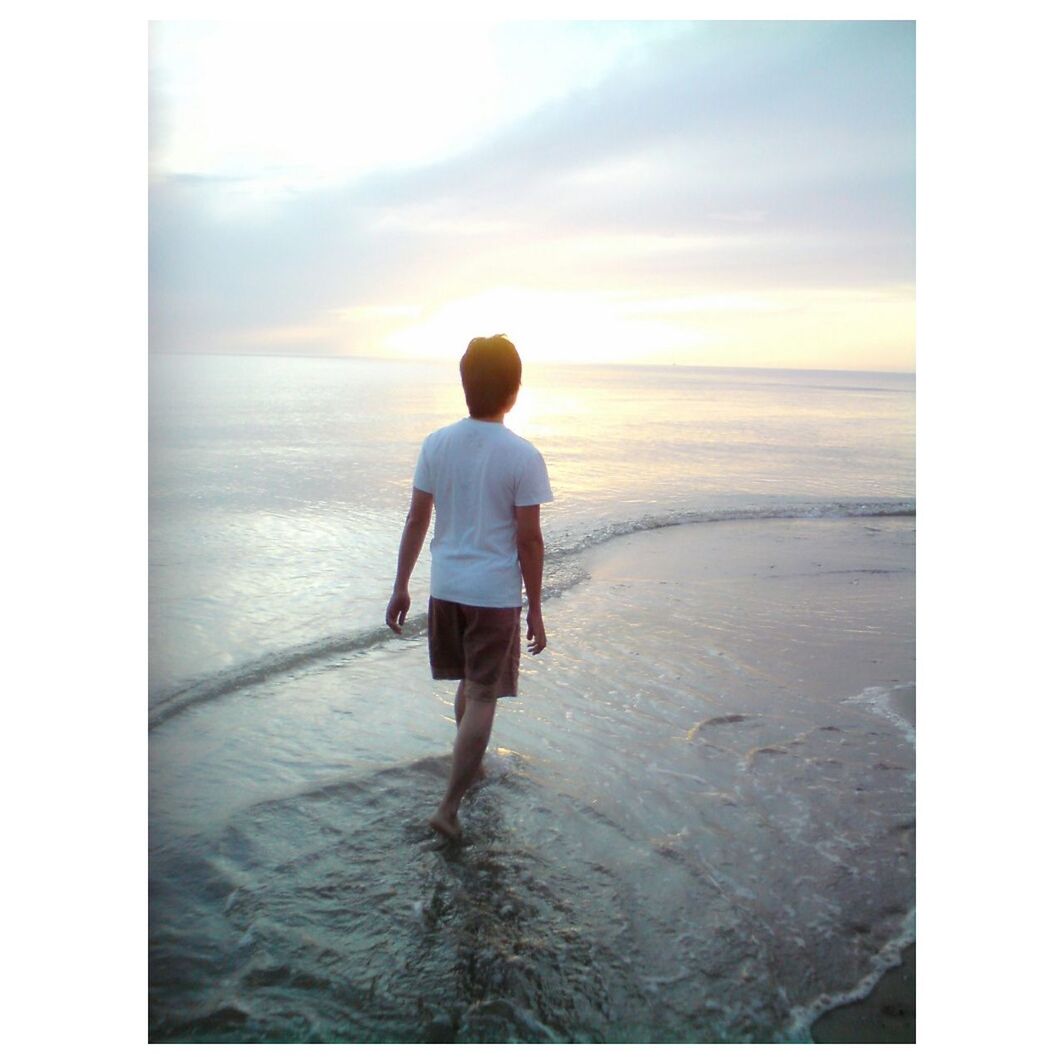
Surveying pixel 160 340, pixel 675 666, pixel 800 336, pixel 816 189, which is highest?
pixel 816 189

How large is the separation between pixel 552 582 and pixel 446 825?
407 cm

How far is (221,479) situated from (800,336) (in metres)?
8.01

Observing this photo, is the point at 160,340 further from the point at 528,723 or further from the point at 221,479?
the point at 221,479

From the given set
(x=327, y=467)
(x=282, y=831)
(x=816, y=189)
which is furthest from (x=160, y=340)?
(x=327, y=467)

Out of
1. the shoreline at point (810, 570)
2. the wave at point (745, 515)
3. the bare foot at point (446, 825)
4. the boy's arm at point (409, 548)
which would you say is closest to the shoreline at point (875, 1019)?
the shoreline at point (810, 570)

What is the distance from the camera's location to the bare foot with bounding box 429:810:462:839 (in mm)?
3068

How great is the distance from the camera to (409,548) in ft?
10.0

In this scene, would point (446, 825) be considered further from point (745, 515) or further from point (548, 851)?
point (745, 515)

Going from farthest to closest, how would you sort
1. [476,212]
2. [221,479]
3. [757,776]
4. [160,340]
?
[221,479] → [476,212] → [160,340] → [757,776]

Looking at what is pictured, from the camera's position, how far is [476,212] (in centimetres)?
543

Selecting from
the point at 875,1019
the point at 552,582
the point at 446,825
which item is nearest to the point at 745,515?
the point at 552,582

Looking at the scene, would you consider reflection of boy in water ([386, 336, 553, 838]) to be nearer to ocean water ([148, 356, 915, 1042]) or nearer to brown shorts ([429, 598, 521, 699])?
brown shorts ([429, 598, 521, 699])

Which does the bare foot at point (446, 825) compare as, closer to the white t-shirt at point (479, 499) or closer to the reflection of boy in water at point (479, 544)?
the reflection of boy in water at point (479, 544)

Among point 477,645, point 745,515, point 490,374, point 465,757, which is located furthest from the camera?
point 745,515
